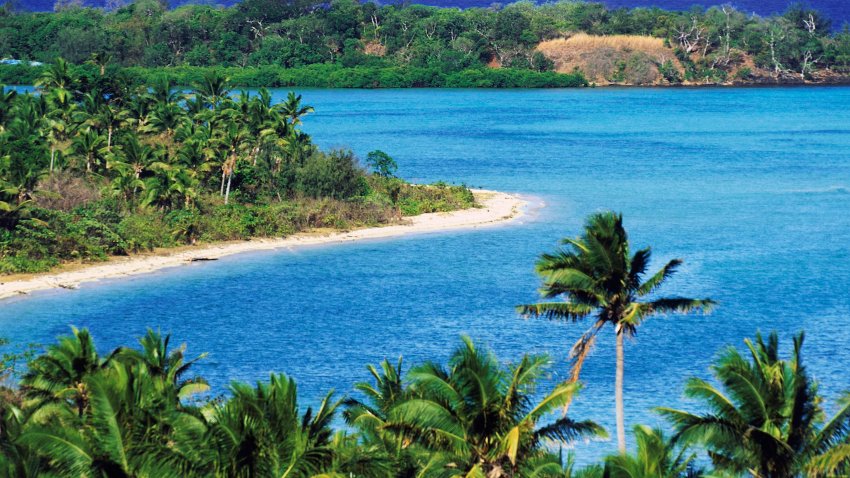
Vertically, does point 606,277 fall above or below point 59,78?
below

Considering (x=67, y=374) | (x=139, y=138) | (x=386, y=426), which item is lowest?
(x=386, y=426)

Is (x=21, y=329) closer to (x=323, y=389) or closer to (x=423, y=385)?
(x=323, y=389)

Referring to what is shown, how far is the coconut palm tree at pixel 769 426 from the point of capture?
2355 centimetres

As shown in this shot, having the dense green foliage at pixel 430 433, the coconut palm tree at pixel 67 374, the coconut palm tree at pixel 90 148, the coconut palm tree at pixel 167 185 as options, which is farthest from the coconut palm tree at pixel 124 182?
the dense green foliage at pixel 430 433

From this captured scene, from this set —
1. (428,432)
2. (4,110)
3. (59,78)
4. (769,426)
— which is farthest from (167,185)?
(769,426)

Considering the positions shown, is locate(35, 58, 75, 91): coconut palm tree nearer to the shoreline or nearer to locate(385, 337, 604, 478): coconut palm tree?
the shoreline

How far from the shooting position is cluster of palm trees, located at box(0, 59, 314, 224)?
64812 millimetres

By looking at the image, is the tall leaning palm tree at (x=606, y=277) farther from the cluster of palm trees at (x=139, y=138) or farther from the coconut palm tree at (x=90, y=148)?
the coconut palm tree at (x=90, y=148)

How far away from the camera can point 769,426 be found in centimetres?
2375

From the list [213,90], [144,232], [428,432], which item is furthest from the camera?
[213,90]

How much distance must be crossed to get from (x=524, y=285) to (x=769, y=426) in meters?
35.6

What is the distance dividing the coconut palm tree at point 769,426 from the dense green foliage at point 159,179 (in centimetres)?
4067

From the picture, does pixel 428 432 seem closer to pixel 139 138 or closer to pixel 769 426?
pixel 769 426

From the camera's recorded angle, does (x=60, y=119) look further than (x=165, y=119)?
Yes
